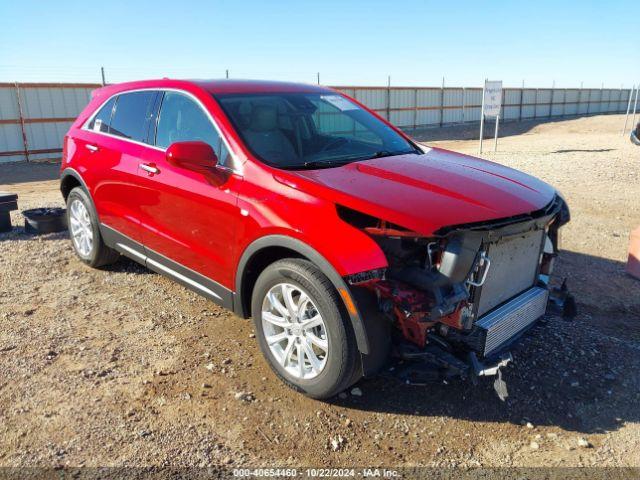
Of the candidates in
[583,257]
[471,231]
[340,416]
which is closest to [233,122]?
[471,231]

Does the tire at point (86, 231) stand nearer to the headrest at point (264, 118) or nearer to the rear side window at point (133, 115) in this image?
the rear side window at point (133, 115)

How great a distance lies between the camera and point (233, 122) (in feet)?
11.7

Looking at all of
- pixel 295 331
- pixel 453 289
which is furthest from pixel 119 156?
pixel 453 289

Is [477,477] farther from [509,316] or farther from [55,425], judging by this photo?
[55,425]

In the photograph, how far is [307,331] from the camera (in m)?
3.08

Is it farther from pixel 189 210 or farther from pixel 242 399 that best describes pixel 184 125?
pixel 242 399

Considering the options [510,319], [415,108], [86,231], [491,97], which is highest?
[491,97]

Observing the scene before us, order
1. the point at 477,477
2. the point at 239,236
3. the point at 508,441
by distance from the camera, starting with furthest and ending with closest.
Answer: the point at 239,236 → the point at 508,441 → the point at 477,477

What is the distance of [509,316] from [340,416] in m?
1.13

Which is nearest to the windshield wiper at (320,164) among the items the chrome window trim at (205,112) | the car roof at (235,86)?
the chrome window trim at (205,112)

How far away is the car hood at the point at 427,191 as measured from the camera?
2.72 metres

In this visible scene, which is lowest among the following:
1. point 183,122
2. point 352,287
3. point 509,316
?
point 509,316

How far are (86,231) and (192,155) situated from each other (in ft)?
8.58

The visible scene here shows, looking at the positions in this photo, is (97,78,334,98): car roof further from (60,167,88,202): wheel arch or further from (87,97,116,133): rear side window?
(60,167,88,202): wheel arch
